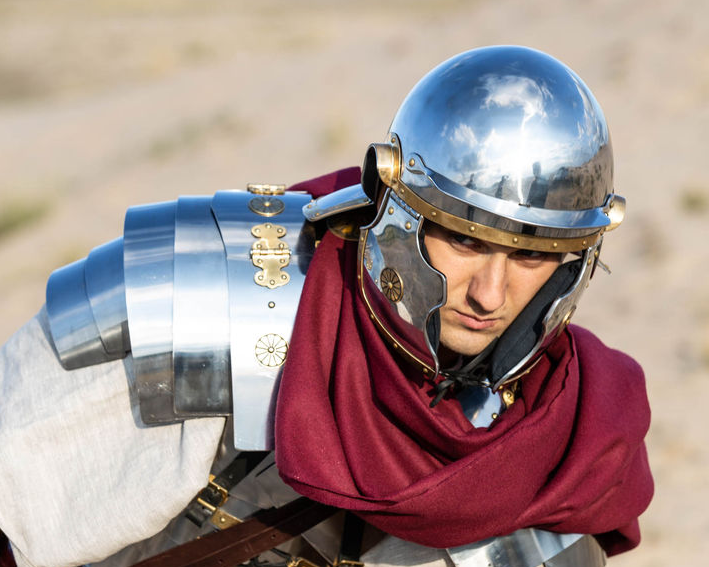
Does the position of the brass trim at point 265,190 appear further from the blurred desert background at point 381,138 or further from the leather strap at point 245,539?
the blurred desert background at point 381,138

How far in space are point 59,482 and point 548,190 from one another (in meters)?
1.12

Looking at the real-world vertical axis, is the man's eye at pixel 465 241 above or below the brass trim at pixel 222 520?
above

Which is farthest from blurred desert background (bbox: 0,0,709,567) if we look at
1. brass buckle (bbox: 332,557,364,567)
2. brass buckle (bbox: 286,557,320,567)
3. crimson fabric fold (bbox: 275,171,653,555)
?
brass buckle (bbox: 286,557,320,567)

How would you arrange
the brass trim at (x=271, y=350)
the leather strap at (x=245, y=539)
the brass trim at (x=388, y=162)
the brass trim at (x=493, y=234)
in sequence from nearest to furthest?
the brass trim at (x=493, y=234) → the brass trim at (x=388, y=162) → the brass trim at (x=271, y=350) → the leather strap at (x=245, y=539)

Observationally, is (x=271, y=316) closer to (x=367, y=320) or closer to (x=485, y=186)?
(x=367, y=320)

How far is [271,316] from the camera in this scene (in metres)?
1.88

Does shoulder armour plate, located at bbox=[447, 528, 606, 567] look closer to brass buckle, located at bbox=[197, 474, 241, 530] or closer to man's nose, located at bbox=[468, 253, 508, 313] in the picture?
brass buckle, located at bbox=[197, 474, 241, 530]

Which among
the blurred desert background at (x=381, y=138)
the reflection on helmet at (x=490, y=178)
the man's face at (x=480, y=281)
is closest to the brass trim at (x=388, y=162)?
the reflection on helmet at (x=490, y=178)

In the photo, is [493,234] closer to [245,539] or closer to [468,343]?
[468,343]

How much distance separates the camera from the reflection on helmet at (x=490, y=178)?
5.46ft

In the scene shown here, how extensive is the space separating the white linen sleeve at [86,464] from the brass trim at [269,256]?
1.02ft

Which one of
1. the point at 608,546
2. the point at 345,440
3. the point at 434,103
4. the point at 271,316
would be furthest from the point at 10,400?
the point at 608,546

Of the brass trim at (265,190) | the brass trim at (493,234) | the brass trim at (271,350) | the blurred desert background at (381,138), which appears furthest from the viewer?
the blurred desert background at (381,138)

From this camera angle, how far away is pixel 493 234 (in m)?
1.66
